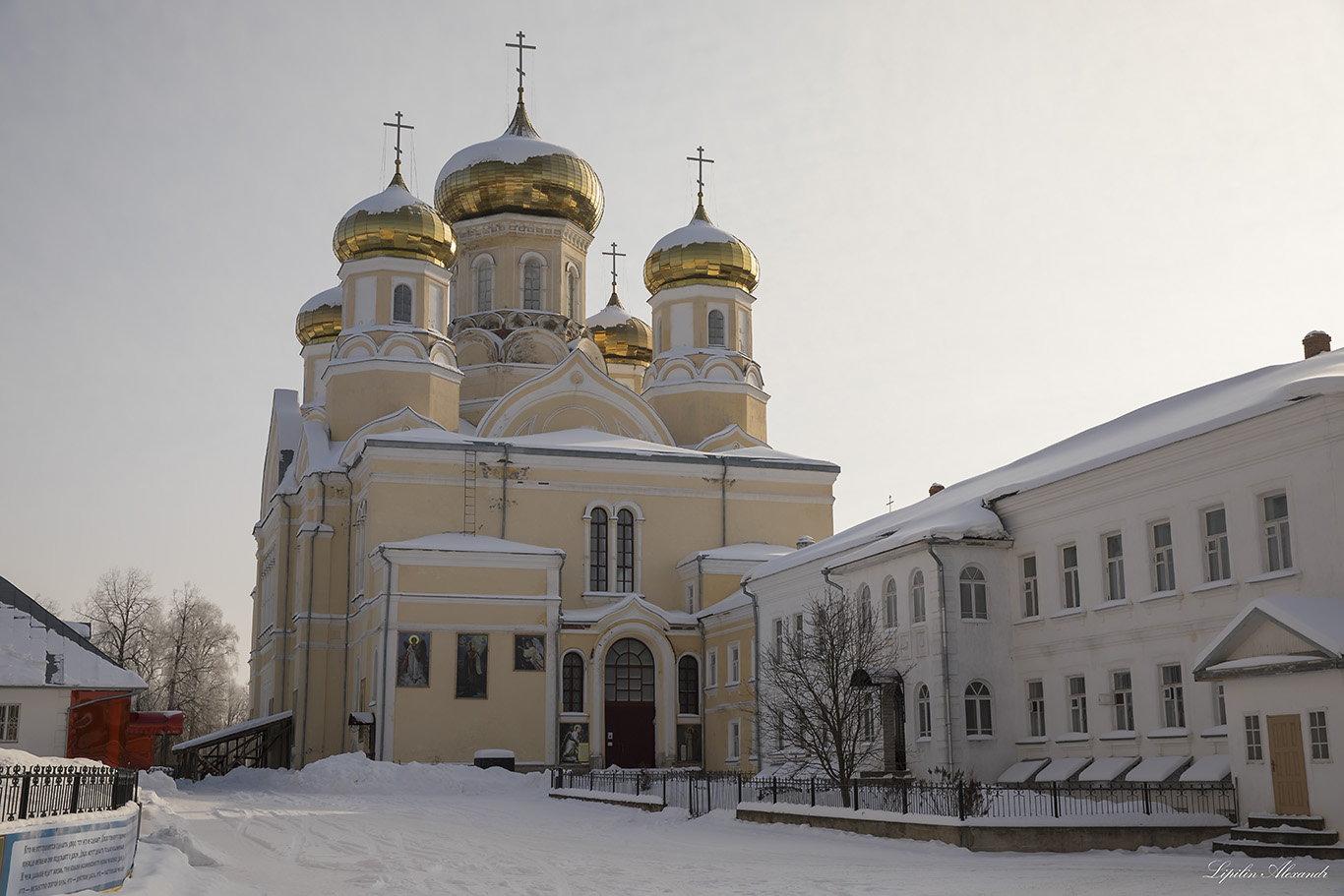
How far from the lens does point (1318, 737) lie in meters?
15.1

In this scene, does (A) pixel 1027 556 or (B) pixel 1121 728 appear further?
(A) pixel 1027 556

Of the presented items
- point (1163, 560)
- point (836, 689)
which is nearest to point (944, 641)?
point (836, 689)

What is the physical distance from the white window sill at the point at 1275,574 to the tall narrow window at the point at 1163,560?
5.78ft

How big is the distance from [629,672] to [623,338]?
56.9ft

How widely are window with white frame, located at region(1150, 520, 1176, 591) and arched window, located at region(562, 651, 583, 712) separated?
1592 centimetres

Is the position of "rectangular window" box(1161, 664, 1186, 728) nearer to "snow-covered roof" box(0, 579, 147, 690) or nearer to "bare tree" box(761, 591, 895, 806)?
"bare tree" box(761, 591, 895, 806)

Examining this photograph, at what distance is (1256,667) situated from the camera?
15.7 meters

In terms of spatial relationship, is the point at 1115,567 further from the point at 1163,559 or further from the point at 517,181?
the point at 517,181

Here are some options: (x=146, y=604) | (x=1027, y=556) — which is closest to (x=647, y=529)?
(x=1027, y=556)

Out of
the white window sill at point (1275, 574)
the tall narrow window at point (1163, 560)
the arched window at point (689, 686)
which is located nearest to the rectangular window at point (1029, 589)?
the tall narrow window at point (1163, 560)

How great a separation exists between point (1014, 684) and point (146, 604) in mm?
44157

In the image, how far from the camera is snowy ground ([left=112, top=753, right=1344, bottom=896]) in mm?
12141

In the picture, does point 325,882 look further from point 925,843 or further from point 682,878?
point 925,843

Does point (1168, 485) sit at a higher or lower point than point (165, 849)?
higher
